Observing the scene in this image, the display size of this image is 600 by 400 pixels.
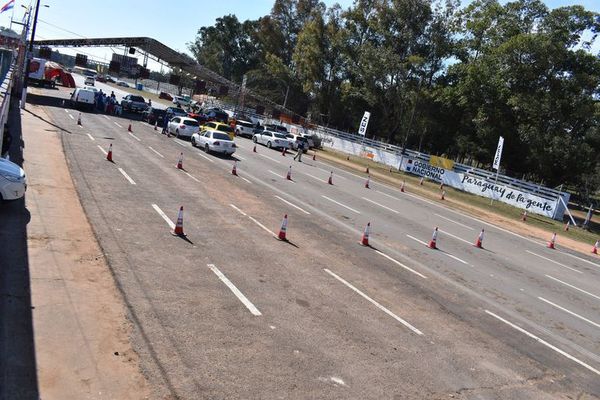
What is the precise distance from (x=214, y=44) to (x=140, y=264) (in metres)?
126

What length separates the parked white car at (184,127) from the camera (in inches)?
1460

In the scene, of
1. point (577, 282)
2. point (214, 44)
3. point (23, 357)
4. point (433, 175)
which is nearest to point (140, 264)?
point (23, 357)

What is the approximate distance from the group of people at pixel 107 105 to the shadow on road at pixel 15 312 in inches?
1379

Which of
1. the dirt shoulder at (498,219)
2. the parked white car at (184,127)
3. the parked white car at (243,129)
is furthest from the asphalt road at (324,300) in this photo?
the parked white car at (243,129)

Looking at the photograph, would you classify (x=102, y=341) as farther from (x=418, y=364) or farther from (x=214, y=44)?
(x=214, y=44)

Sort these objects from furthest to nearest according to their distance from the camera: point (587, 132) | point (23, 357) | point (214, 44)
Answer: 1. point (214, 44)
2. point (587, 132)
3. point (23, 357)

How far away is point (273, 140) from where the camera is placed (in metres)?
46.2

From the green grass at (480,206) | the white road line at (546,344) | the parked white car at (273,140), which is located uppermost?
the parked white car at (273,140)

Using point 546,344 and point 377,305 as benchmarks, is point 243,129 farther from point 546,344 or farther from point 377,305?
point 546,344

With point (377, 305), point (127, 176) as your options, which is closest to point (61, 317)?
point (377, 305)

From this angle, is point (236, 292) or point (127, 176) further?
point (127, 176)

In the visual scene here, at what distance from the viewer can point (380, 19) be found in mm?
55781

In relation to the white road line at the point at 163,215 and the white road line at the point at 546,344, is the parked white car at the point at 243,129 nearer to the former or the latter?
the white road line at the point at 163,215

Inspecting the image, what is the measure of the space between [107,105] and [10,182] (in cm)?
3572
